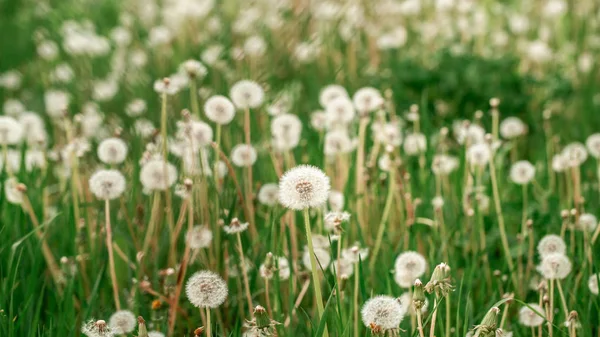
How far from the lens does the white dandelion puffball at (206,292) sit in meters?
1.53

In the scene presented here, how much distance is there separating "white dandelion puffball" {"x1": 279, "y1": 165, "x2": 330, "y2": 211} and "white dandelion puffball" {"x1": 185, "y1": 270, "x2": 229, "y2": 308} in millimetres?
251

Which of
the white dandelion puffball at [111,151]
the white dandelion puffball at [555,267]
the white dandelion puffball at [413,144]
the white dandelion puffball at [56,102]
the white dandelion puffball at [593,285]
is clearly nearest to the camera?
the white dandelion puffball at [555,267]

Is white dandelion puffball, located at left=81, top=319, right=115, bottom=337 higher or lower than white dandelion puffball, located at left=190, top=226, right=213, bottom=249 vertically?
lower

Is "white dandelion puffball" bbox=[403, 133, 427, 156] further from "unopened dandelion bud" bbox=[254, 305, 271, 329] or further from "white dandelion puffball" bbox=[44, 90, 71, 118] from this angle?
"white dandelion puffball" bbox=[44, 90, 71, 118]

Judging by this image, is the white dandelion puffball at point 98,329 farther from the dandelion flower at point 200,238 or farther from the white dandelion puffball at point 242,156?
the white dandelion puffball at point 242,156

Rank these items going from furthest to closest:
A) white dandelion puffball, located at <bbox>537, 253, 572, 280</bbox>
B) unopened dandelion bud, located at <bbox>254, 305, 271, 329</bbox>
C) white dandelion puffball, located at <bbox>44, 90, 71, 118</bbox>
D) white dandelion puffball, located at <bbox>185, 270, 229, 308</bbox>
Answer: white dandelion puffball, located at <bbox>44, 90, 71, 118</bbox>, white dandelion puffball, located at <bbox>537, 253, 572, 280</bbox>, white dandelion puffball, located at <bbox>185, 270, 229, 308</bbox>, unopened dandelion bud, located at <bbox>254, 305, 271, 329</bbox>

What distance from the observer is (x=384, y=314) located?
1.45 metres

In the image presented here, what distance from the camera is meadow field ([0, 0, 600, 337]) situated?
1735 mm

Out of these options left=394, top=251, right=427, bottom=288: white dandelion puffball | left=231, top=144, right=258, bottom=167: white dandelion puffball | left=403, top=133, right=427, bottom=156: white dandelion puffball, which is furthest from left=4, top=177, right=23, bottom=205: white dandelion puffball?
left=403, top=133, right=427, bottom=156: white dandelion puffball

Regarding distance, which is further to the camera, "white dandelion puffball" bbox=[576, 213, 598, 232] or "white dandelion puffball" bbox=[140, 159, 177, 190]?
"white dandelion puffball" bbox=[140, 159, 177, 190]

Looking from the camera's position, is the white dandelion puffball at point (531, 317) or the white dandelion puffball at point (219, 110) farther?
the white dandelion puffball at point (219, 110)

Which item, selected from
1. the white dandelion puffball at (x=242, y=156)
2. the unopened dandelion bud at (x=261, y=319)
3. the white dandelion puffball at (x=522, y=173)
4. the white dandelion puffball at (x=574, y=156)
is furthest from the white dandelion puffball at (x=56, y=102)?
the unopened dandelion bud at (x=261, y=319)

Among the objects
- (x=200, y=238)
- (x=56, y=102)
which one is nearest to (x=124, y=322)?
(x=200, y=238)

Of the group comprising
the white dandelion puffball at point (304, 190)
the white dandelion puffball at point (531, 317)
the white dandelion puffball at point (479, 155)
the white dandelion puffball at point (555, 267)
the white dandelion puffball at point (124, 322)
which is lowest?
the white dandelion puffball at point (124, 322)
